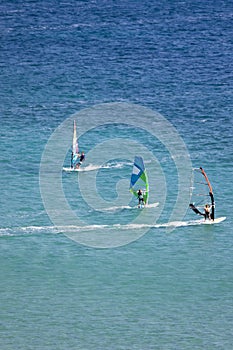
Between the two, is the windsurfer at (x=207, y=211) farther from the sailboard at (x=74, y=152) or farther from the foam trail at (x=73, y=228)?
the sailboard at (x=74, y=152)

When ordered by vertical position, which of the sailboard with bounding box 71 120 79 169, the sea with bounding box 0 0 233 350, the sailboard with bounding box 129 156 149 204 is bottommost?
the sea with bounding box 0 0 233 350

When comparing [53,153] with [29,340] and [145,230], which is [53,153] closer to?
[145,230]

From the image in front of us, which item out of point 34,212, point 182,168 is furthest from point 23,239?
point 182,168

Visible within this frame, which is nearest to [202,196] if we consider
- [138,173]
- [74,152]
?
[138,173]

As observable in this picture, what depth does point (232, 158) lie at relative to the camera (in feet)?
643

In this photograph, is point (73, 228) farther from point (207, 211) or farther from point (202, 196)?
point (202, 196)

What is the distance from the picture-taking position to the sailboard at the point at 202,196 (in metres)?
171

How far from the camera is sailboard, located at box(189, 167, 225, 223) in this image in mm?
170875

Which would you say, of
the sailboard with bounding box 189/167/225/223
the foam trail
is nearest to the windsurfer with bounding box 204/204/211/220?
the sailboard with bounding box 189/167/225/223

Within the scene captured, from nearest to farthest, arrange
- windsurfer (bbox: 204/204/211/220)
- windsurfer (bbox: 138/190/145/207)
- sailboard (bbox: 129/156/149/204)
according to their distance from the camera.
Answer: windsurfer (bbox: 204/204/211/220), windsurfer (bbox: 138/190/145/207), sailboard (bbox: 129/156/149/204)

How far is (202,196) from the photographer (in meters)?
180

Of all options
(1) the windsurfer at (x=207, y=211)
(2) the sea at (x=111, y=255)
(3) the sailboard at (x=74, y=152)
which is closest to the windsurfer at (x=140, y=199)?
(2) the sea at (x=111, y=255)

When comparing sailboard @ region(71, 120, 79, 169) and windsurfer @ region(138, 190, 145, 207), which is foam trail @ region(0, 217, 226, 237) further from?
sailboard @ region(71, 120, 79, 169)

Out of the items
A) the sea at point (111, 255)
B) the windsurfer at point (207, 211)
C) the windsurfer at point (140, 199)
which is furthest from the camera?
the windsurfer at point (140, 199)
